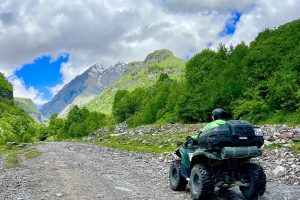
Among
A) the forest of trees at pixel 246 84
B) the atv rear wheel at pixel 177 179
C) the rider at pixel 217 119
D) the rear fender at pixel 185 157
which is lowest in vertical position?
the atv rear wheel at pixel 177 179

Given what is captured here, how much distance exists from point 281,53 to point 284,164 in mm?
42959

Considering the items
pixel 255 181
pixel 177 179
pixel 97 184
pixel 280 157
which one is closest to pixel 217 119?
pixel 255 181

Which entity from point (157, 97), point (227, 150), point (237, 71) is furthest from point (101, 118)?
point (227, 150)

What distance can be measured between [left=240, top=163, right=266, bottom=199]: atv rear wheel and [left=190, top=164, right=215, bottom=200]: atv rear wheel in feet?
4.12

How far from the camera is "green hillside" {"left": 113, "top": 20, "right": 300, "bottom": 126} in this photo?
53656mm

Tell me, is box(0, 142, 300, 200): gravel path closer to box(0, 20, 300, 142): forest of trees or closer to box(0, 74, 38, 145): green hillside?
box(0, 20, 300, 142): forest of trees

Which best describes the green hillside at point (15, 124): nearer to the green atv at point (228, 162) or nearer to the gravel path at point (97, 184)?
the gravel path at point (97, 184)

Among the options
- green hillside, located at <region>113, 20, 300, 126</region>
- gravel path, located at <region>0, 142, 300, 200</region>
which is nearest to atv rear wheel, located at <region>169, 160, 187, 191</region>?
gravel path, located at <region>0, 142, 300, 200</region>

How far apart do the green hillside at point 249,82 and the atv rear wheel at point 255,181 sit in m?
35.8

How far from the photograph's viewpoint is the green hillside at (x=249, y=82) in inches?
2112

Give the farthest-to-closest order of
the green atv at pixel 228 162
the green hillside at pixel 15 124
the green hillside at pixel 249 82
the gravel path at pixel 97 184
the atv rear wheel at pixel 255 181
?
the green hillside at pixel 15 124
the green hillside at pixel 249 82
the gravel path at pixel 97 184
the atv rear wheel at pixel 255 181
the green atv at pixel 228 162

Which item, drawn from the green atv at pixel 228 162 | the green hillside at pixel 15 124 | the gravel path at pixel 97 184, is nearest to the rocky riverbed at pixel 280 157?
the green atv at pixel 228 162

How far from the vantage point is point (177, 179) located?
16.5 meters

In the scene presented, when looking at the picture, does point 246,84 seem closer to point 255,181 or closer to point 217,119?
point 217,119
